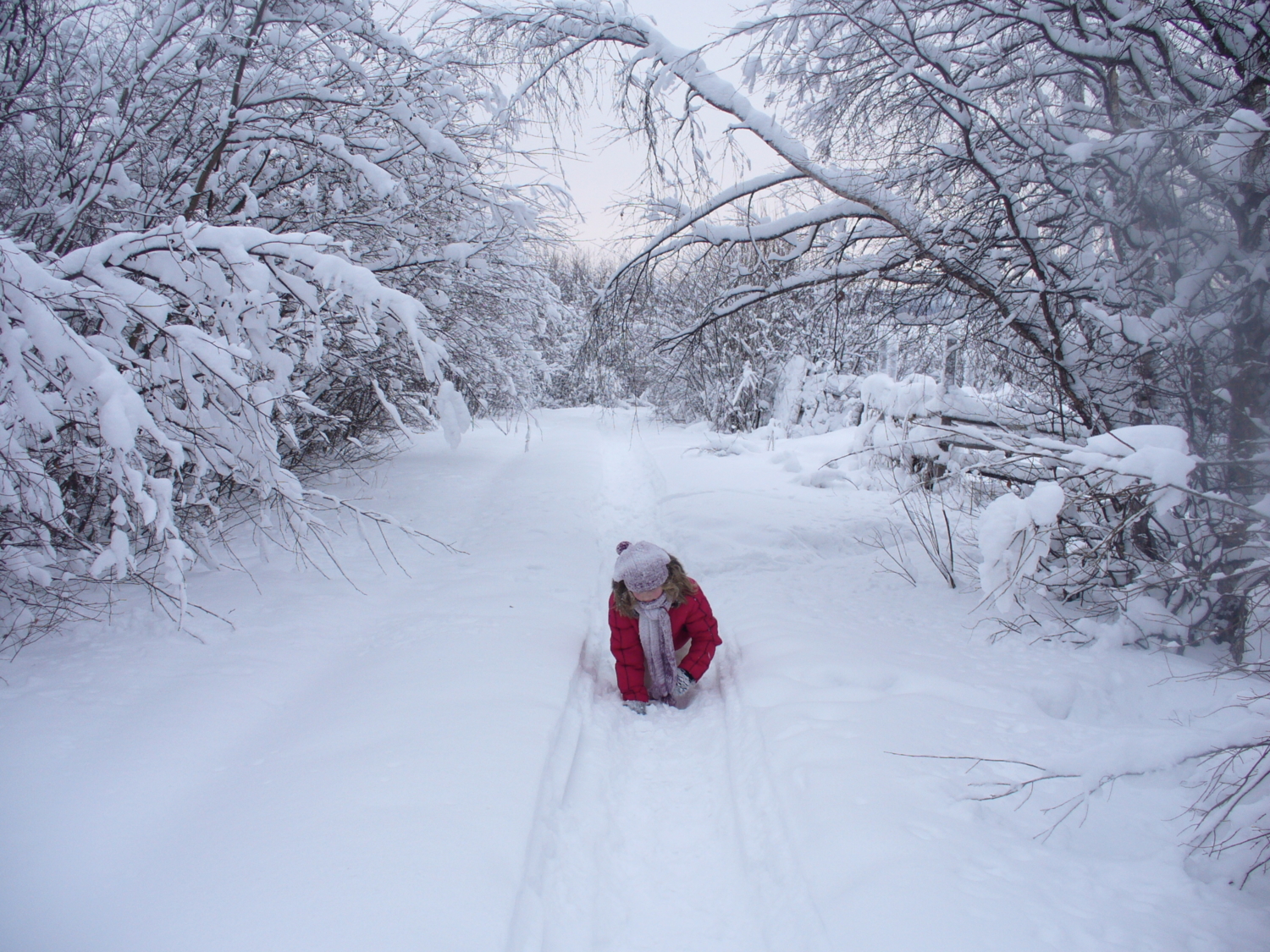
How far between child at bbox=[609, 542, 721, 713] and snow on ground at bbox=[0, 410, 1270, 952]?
176 millimetres

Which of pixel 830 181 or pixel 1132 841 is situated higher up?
pixel 830 181

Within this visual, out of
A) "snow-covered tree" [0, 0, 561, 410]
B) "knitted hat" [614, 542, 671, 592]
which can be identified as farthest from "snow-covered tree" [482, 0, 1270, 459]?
"knitted hat" [614, 542, 671, 592]

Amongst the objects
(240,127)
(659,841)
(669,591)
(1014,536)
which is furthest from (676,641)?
(240,127)

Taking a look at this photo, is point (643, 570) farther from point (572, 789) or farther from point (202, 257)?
point (202, 257)

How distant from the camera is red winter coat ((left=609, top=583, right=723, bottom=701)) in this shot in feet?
12.2

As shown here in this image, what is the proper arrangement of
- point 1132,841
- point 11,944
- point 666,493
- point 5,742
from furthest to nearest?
point 666,493
point 5,742
point 1132,841
point 11,944

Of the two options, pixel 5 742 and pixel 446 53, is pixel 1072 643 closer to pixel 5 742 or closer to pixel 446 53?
pixel 5 742

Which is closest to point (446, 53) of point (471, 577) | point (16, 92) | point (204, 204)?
→ point (204, 204)

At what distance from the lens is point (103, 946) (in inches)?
71.3

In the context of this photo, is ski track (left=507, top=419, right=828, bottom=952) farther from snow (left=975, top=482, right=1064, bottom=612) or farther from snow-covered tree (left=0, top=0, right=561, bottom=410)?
snow-covered tree (left=0, top=0, right=561, bottom=410)

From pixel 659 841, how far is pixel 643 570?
1442 mm

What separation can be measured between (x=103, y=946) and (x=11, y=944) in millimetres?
258

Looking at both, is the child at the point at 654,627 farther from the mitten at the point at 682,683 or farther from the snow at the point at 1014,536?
the snow at the point at 1014,536

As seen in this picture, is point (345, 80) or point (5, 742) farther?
point (345, 80)
